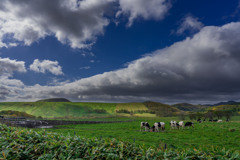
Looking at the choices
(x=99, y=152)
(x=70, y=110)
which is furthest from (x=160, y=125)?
(x=70, y=110)

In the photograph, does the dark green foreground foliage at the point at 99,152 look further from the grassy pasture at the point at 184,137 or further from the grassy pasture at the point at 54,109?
the grassy pasture at the point at 54,109

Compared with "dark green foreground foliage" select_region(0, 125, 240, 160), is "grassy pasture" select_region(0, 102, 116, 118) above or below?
below

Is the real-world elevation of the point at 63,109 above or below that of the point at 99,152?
below

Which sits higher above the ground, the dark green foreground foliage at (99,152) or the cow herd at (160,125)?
the dark green foreground foliage at (99,152)

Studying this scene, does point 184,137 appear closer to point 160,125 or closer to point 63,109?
point 160,125

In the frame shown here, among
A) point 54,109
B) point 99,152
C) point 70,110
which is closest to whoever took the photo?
point 99,152

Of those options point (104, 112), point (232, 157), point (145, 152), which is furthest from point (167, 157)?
point (104, 112)

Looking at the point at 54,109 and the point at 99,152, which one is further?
the point at 54,109

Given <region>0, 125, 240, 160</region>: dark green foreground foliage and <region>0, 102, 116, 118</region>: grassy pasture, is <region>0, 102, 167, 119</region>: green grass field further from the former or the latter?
<region>0, 125, 240, 160</region>: dark green foreground foliage

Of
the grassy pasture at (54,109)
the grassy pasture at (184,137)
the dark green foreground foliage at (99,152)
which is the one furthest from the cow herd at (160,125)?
the grassy pasture at (54,109)

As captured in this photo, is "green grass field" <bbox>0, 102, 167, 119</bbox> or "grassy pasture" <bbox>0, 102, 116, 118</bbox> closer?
"grassy pasture" <bbox>0, 102, 116, 118</bbox>

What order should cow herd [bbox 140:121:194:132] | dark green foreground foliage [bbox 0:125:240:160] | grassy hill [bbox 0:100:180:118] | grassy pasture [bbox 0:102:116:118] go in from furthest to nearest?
grassy hill [bbox 0:100:180:118], grassy pasture [bbox 0:102:116:118], cow herd [bbox 140:121:194:132], dark green foreground foliage [bbox 0:125:240:160]

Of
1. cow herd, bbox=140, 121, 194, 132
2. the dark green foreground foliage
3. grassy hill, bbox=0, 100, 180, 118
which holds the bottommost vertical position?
grassy hill, bbox=0, 100, 180, 118

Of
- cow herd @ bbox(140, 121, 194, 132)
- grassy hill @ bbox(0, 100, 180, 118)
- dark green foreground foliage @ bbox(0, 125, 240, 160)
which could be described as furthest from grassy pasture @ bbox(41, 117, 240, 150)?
grassy hill @ bbox(0, 100, 180, 118)
